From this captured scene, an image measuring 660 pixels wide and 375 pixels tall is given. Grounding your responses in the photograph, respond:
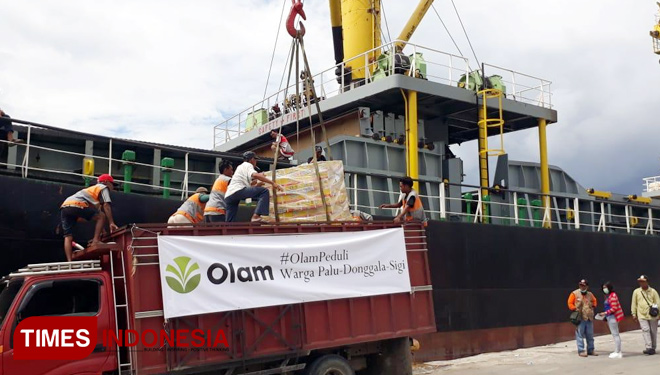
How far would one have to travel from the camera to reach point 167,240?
20.5ft

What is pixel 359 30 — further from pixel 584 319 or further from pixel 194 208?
pixel 194 208

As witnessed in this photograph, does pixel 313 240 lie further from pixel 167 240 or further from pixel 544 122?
pixel 544 122

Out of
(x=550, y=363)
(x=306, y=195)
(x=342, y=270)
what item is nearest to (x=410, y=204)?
(x=306, y=195)

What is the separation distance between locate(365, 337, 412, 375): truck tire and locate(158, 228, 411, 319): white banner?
0.72 meters

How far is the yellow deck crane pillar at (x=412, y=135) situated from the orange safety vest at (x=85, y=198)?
8467mm

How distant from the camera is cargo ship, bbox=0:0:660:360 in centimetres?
948

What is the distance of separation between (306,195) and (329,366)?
95.9 inches

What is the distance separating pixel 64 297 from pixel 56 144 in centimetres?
527

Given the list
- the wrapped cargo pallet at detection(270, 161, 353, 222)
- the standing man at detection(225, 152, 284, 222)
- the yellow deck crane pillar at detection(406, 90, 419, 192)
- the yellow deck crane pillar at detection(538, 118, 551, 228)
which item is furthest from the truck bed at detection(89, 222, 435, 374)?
the yellow deck crane pillar at detection(538, 118, 551, 228)

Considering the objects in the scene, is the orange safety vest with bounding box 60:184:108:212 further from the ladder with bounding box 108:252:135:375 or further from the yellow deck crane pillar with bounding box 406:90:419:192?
the yellow deck crane pillar with bounding box 406:90:419:192

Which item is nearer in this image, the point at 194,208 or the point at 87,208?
the point at 87,208

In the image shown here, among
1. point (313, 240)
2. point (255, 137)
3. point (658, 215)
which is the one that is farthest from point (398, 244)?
point (658, 215)

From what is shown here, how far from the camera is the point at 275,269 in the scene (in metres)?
6.86

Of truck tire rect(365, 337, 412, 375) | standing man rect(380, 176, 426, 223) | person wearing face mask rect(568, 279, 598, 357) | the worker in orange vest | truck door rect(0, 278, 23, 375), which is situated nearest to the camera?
truck door rect(0, 278, 23, 375)
